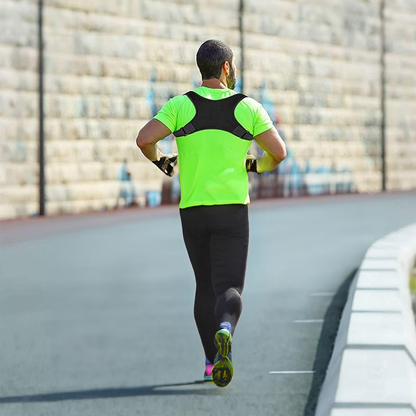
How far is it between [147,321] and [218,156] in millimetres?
3150

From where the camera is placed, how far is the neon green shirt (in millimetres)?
5266

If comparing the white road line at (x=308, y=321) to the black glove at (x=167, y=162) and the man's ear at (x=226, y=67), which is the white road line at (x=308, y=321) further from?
the man's ear at (x=226, y=67)

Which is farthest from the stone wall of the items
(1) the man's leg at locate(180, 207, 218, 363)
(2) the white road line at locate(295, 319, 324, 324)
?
(1) the man's leg at locate(180, 207, 218, 363)

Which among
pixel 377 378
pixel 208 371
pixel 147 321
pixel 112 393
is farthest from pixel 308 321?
pixel 377 378

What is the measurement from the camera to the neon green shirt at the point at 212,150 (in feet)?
17.3

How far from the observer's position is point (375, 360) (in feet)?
16.5

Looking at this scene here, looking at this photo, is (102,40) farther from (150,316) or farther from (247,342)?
(247,342)

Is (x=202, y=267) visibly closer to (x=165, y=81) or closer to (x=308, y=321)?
(x=308, y=321)

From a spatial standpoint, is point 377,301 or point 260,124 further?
point 377,301

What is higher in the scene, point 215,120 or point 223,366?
point 215,120

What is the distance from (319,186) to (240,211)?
758 inches

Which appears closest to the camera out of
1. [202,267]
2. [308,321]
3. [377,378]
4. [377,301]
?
[377,378]

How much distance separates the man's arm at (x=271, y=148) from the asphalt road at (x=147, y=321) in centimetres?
114

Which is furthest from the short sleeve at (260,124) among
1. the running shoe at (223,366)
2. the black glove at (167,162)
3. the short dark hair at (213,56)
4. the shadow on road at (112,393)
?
the shadow on road at (112,393)
